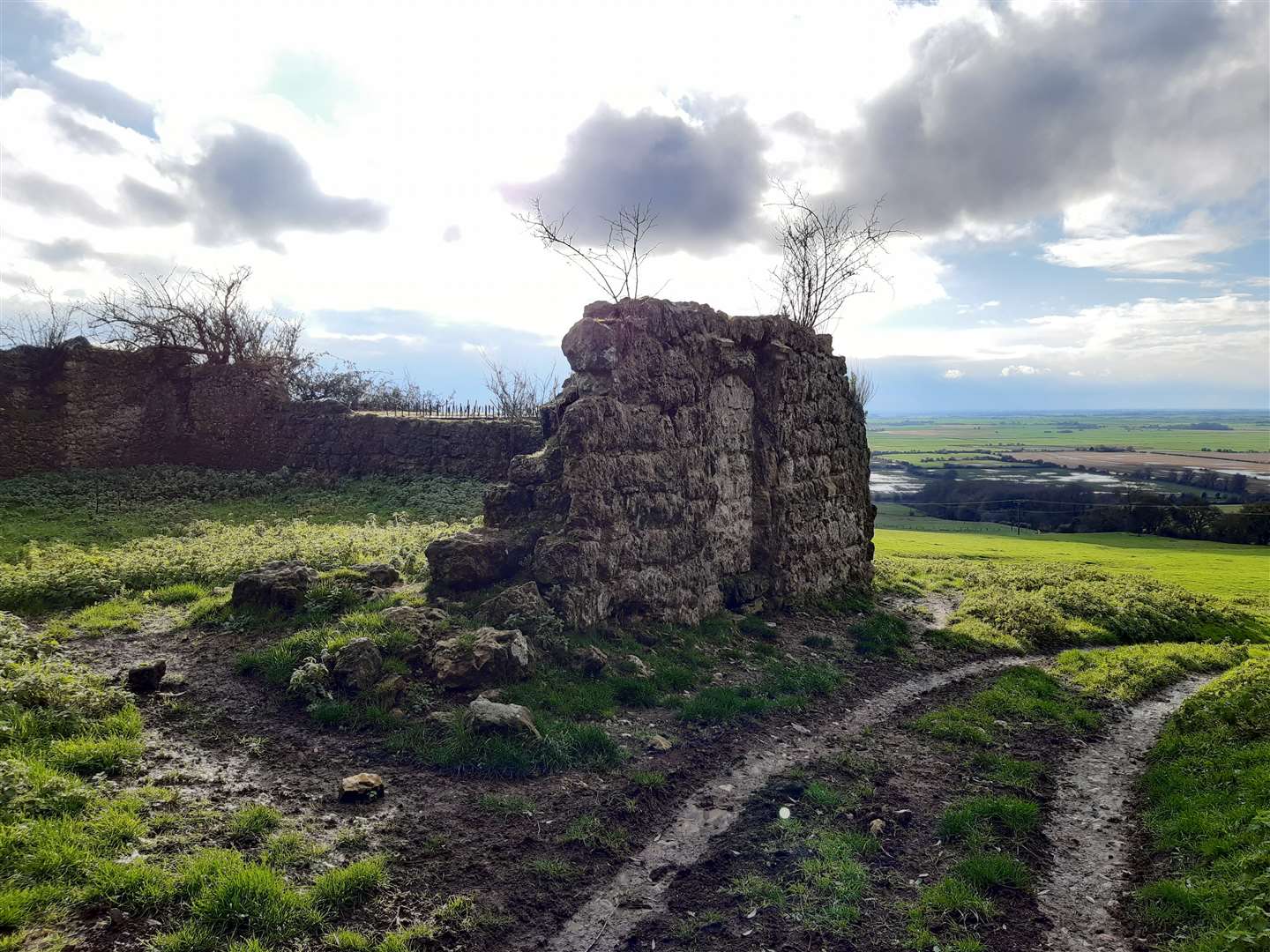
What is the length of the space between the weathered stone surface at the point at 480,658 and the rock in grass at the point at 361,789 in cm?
272

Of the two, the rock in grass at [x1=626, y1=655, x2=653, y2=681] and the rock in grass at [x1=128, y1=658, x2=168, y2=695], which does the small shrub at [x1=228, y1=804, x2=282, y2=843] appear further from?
the rock in grass at [x1=626, y1=655, x2=653, y2=681]

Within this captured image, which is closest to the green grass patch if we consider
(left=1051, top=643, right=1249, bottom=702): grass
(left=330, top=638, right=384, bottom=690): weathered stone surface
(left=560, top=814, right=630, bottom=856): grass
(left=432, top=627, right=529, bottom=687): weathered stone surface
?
(left=560, top=814, right=630, bottom=856): grass

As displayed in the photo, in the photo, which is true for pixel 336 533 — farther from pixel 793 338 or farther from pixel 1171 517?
pixel 1171 517

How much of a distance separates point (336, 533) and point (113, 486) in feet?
43.0

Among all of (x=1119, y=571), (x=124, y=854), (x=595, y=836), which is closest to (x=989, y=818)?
(x=595, y=836)

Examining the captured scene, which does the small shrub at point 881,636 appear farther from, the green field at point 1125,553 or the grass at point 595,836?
the green field at point 1125,553

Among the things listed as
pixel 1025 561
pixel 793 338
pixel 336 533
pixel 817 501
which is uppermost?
pixel 793 338

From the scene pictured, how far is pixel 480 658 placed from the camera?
12180 millimetres

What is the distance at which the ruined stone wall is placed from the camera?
27.9 m

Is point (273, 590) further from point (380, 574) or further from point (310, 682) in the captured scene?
point (310, 682)

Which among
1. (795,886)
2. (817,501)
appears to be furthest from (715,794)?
(817,501)

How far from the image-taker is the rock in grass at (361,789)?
349 inches

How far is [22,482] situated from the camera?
26125 millimetres

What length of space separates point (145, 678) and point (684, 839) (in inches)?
362
